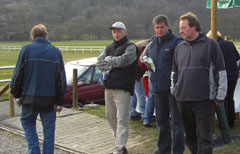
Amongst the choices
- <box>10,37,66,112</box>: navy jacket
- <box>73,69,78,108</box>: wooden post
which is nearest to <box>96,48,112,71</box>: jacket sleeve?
<box>10,37,66,112</box>: navy jacket

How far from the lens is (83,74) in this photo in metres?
10.0

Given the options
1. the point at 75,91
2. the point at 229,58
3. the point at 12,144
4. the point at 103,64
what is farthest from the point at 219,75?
the point at 75,91

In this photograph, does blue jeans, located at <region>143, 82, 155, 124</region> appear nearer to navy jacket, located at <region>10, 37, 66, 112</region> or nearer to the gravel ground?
the gravel ground

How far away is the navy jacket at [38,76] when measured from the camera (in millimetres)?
5031

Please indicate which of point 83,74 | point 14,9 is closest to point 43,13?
point 14,9

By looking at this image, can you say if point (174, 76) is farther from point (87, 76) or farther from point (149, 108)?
point (87, 76)

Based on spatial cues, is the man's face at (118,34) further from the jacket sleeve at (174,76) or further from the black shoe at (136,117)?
the black shoe at (136,117)

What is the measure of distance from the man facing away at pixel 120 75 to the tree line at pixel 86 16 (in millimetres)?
83896

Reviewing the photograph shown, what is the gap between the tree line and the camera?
106m

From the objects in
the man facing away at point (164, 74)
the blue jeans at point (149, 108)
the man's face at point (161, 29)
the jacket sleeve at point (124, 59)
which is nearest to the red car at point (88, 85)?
the blue jeans at point (149, 108)

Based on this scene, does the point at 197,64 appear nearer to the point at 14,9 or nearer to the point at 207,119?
the point at 207,119

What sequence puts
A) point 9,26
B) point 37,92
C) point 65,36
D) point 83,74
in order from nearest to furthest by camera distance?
point 37,92 → point 83,74 → point 65,36 → point 9,26

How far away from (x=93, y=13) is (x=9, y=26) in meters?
31.2

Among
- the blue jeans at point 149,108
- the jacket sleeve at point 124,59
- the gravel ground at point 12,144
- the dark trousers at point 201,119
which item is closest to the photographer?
the dark trousers at point 201,119
